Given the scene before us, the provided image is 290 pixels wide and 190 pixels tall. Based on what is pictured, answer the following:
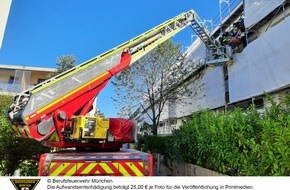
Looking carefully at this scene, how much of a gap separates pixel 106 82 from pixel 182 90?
1306 centimetres

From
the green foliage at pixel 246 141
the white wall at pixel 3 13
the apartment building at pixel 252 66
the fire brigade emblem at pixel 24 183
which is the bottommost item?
the fire brigade emblem at pixel 24 183

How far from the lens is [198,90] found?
20.5 meters

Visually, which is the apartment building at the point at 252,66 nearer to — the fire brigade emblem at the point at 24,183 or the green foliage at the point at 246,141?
the green foliage at the point at 246,141

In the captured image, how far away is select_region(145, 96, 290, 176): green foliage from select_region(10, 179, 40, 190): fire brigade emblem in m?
2.75

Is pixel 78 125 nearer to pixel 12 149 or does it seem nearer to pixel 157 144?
pixel 12 149

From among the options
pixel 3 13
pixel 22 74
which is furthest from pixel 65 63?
pixel 3 13

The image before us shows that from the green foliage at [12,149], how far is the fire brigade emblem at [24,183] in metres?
6.48

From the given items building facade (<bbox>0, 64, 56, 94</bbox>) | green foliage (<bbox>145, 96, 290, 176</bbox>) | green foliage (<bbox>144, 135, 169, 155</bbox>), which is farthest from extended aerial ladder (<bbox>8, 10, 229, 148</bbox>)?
building facade (<bbox>0, 64, 56, 94</bbox>)

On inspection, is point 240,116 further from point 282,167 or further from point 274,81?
point 274,81

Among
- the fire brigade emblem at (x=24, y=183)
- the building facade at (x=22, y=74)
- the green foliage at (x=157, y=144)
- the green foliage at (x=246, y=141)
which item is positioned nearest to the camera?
the fire brigade emblem at (x=24, y=183)

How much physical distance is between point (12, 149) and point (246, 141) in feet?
25.1

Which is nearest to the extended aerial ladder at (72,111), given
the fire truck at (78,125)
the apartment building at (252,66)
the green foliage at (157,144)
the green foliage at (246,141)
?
the fire truck at (78,125)

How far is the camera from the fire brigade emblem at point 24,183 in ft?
7.34

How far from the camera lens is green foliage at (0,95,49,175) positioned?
8.18 metres
